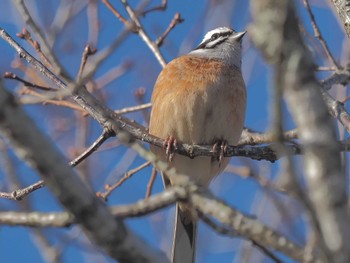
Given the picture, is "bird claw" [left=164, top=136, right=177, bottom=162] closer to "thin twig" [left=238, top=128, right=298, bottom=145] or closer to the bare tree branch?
"thin twig" [left=238, top=128, right=298, bottom=145]

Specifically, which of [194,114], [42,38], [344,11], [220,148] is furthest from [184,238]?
[42,38]

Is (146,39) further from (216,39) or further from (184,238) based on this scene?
(184,238)

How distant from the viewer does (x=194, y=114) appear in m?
4.63

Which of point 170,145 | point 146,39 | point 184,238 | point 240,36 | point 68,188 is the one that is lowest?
point 184,238

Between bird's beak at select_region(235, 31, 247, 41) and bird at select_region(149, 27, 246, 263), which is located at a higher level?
bird's beak at select_region(235, 31, 247, 41)

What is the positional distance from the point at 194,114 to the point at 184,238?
938mm

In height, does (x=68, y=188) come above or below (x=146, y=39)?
below

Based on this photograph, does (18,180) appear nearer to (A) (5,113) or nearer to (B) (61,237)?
(B) (61,237)

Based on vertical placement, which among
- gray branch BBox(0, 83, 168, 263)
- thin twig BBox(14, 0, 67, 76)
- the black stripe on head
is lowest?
gray branch BBox(0, 83, 168, 263)

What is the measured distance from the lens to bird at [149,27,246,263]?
15.2ft

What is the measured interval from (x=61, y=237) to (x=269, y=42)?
1.42 meters

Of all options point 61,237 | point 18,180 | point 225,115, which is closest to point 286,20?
point 61,237

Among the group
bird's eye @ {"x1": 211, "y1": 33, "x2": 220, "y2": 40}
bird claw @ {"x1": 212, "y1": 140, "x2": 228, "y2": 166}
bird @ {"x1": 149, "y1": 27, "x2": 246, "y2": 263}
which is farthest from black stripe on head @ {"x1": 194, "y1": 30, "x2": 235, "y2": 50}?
bird claw @ {"x1": 212, "y1": 140, "x2": 228, "y2": 166}

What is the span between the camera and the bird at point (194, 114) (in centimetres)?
463
